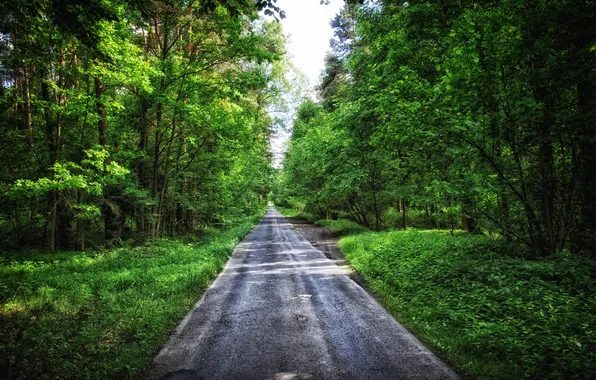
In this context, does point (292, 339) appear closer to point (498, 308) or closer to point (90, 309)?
point (498, 308)

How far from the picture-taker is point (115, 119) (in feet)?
50.7

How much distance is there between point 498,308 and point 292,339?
157 inches

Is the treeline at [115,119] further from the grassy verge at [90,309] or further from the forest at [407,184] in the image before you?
the grassy verge at [90,309]

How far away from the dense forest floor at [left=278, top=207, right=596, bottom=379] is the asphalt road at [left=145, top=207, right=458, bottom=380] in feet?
1.83

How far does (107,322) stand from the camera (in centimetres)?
598

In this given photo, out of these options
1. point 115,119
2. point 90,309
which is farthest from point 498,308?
point 115,119

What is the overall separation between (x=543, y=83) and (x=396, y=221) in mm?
19068

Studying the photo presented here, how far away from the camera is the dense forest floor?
4.41m

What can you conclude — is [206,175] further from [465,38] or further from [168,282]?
[465,38]

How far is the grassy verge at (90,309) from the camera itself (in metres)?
4.47

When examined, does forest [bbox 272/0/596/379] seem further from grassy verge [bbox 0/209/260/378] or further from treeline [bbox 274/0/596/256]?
grassy verge [bbox 0/209/260/378]

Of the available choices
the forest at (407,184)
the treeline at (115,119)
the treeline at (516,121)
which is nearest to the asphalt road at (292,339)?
the forest at (407,184)

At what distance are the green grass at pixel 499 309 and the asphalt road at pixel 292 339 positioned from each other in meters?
0.64

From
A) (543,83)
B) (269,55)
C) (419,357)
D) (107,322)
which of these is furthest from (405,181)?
(107,322)
